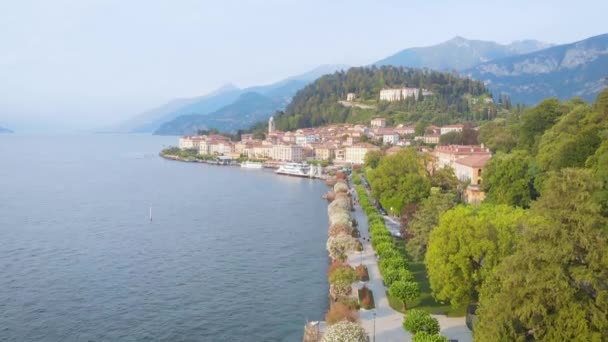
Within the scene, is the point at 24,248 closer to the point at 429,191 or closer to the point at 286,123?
the point at 429,191

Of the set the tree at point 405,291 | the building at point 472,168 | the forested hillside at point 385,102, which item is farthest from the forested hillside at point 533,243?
the forested hillside at point 385,102

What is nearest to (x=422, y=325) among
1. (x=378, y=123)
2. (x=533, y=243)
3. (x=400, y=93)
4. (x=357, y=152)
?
(x=533, y=243)

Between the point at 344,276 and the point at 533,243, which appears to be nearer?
the point at 533,243

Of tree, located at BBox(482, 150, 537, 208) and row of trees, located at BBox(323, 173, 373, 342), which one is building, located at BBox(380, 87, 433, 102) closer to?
row of trees, located at BBox(323, 173, 373, 342)

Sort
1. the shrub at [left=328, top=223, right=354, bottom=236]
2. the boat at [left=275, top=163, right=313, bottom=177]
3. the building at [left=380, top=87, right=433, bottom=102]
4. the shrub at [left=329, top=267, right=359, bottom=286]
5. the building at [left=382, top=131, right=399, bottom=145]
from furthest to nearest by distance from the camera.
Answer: the building at [left=380, top=87, right=433, bottom=102], the building at [left=382, top=131, right=399, bottom=145], the boat at [left=275, top=163, right=313, bottom=177], the shrub at [left=328, top=223, right=354, bottom=236], the shrub at [left=329, top=267, right=359, bottom=286]

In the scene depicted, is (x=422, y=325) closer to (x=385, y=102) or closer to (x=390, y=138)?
(x=390, y=138)

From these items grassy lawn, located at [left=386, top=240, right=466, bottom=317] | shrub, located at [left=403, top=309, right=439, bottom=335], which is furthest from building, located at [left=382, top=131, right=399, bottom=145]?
shrub, located at [left=403, top=309, right=439, bottom=335]
